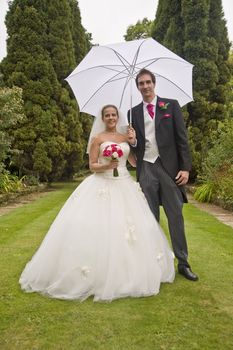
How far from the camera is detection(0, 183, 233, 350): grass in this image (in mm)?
2670

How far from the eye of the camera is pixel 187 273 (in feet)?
13.2

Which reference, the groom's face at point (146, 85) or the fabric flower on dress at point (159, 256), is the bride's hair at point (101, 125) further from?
the fabric flower on dress at point (159, 256)

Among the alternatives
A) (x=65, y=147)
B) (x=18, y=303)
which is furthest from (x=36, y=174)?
(x=18, y=303)

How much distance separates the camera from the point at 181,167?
4.05 metres

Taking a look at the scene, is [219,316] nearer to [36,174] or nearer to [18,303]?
[18,303]

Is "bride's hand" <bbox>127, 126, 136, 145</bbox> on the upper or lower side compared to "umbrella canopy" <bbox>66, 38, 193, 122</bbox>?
lower

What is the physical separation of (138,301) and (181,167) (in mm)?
1408

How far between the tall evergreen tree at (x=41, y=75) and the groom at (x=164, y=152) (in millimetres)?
10006

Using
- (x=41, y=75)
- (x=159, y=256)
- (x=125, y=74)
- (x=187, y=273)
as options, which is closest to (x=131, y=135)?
(x=125, y=74)

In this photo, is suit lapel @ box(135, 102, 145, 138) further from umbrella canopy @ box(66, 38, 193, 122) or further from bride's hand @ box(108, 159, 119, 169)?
bride's hand @ box(108, 159, 119, 169)

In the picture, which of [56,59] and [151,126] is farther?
[56,59]

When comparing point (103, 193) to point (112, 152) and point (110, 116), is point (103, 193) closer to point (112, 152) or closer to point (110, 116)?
point (112, 152)

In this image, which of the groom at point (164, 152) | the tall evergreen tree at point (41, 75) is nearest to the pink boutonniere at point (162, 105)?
the groom at point (164, 152)

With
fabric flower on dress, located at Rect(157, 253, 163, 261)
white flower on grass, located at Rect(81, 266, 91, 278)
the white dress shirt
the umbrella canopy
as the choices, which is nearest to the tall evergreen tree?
the umbrella canopy
